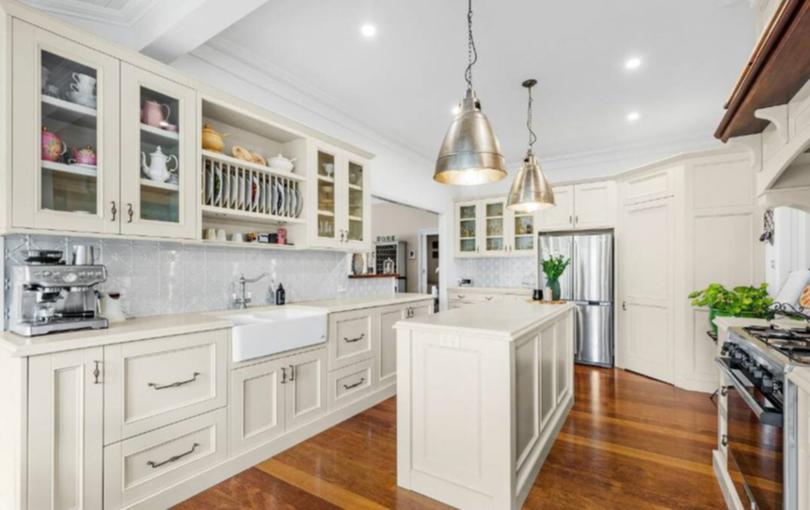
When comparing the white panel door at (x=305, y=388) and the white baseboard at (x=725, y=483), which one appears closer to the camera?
the white baseboard at (x=725, y=483)

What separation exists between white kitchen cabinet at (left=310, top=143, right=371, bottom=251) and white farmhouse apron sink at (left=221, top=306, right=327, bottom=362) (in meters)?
0.64

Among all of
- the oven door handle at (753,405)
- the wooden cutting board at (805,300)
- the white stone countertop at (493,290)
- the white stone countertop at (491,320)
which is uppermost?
the wooden cutting board at (805,300)

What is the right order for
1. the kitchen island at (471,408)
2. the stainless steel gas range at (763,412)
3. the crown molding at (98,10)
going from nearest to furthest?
1. the stainless steel gas range at (763,412)
2. the kitchen island at (471,408)
3. the crown molding at (98,10)

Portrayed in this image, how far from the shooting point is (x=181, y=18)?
2105 mm

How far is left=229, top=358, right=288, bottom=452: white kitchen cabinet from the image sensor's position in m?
2.29

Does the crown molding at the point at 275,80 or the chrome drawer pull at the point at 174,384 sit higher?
the crown molding at the point at 275,80

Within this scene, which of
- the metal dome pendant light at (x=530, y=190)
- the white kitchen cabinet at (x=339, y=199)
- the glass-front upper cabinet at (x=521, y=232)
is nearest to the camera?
the metal dome pendant light at (x=530, y=190)

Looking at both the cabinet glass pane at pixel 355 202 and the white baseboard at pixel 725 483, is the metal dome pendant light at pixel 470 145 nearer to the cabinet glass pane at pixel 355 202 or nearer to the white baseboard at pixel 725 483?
the cabinet glass pane at pixel 355 202

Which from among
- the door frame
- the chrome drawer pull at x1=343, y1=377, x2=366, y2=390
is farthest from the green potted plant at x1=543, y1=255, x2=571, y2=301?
the door frame

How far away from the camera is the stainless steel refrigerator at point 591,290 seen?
4.61 meters

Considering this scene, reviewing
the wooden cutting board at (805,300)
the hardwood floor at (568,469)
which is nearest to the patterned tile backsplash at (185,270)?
the hardwood floor at (568,469)

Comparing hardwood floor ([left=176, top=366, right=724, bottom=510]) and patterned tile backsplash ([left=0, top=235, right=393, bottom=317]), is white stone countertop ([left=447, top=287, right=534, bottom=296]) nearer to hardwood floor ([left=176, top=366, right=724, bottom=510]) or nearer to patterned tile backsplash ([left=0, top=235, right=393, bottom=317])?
hardwood floor ([left=176, top=366, right=724, bottom=510])

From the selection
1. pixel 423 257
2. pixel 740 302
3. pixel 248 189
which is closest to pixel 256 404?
pixel 248 189

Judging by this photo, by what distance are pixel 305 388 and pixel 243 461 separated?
1.88 ft
